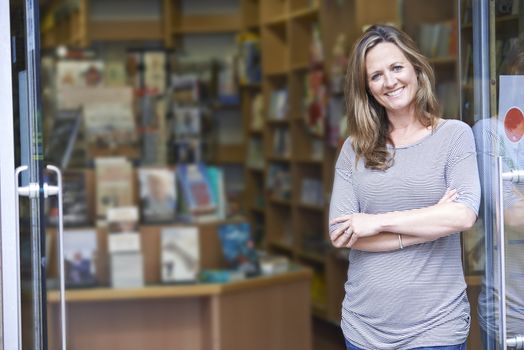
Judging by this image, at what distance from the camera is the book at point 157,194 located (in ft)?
17.1

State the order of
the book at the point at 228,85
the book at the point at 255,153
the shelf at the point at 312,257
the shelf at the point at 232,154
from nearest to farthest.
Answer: the shelf at the point at 312,257
the book at the point at 255,153
the book at the point at 228,85
the shelf at the point at 232,154

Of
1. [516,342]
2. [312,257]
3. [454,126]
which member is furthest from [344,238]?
[312,257]

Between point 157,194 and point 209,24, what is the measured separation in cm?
459

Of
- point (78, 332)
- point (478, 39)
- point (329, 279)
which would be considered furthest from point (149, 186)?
point (478, 39)

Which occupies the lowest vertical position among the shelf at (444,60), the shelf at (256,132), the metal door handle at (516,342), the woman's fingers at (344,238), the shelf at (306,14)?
the metal door handle at (516,342)

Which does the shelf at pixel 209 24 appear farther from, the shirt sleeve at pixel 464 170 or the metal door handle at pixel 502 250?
the shirt sleeve at pixel 464 170

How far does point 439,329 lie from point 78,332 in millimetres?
2900

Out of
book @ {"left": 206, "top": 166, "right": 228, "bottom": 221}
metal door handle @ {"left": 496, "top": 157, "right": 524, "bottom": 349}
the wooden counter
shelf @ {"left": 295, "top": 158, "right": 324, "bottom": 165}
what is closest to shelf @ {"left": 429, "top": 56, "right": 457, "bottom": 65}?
book @ {"left": 206, "top": 166, "right": 228, "bottom": 221}

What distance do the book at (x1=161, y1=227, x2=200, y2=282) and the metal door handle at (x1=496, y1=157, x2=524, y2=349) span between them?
254cm

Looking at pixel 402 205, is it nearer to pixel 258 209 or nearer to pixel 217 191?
pixel 217 191

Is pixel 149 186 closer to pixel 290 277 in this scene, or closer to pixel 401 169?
pixel 290 277

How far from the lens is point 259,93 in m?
8.96

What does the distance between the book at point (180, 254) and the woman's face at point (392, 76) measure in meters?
2.66

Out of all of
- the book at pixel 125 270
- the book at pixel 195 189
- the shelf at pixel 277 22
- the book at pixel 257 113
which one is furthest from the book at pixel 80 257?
the book at pixel 257 113
